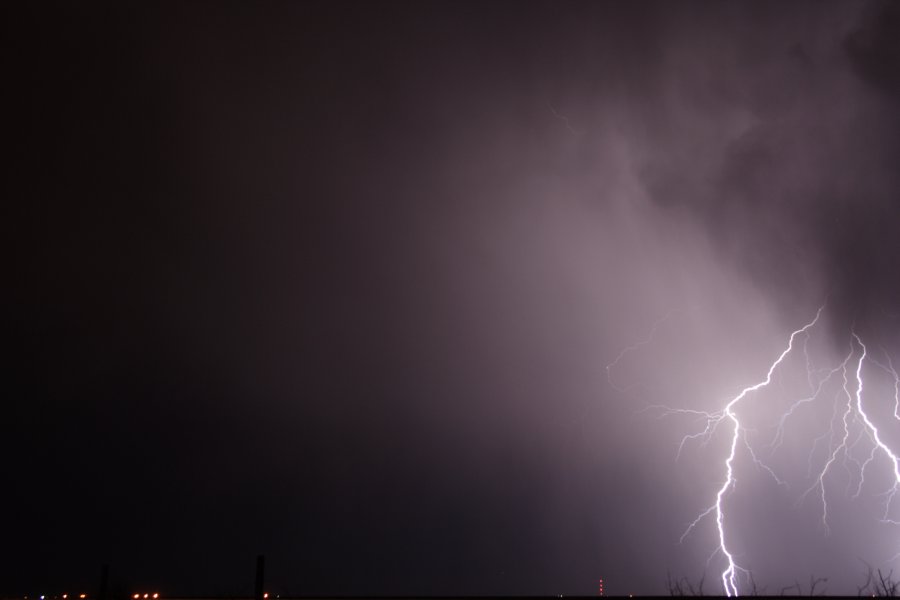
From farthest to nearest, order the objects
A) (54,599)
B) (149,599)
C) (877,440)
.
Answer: (877,440) → (54,599) → (149,599)

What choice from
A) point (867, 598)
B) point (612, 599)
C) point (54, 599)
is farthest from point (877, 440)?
point (54, 599)

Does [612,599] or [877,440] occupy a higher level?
[877,440]

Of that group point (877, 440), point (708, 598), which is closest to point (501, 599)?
point (708, 598)

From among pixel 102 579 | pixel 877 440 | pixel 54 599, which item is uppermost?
pixel 877 440

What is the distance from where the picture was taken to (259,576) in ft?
28.5

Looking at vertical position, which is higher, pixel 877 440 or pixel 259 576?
pixel 877 440

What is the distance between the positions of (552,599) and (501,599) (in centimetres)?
83

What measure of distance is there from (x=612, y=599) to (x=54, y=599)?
16.0 metres

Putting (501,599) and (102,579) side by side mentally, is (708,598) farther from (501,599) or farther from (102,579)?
(102,579)

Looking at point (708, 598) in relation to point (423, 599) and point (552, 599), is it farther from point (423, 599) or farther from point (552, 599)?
point (423, 599)

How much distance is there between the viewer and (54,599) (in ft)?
57.9

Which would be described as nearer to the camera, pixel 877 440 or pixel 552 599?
pixel 552 599

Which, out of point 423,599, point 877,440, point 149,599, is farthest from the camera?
point 877,440

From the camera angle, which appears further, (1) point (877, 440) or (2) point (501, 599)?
(1) point (877, 440)
